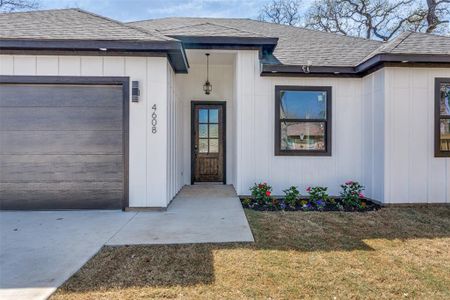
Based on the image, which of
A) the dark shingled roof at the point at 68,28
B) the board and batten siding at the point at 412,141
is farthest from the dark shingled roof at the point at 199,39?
the board and batten siding at the point at 412,141

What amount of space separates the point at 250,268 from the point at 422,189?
470 cm

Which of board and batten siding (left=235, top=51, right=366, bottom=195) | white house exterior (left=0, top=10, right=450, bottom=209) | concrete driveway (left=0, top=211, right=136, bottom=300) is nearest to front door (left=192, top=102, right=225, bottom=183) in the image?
white house exterior (left=0, top=10, right=450, bottom=209)

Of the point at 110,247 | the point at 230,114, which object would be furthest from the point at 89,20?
the point at 110,247

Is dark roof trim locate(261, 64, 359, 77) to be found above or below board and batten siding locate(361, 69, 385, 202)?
above

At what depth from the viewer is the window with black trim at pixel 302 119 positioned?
635 centimetres

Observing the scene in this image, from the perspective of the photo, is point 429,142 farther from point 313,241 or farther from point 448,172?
point 313,241

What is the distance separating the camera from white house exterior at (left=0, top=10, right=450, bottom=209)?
5.07m

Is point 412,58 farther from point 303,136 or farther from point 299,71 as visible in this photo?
point 303,136

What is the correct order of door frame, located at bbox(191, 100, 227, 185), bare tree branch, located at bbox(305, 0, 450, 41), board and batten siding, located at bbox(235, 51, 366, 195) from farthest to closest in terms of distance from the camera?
bare tree branch, located at bbox(305, 0, 450, 41) < door frame, located at bbox(191, 100, 227, 185) < board and batten siding, located at bbox(235, 51, 366, 195)

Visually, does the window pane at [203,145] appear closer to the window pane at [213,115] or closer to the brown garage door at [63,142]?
the window pane at [213,115]

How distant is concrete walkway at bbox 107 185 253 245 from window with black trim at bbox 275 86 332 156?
176 centimetres

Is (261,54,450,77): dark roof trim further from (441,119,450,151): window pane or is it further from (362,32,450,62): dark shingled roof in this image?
(441,119,450,151): window pane

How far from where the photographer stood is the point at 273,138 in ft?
20.8

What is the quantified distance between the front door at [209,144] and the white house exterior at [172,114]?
169cm
